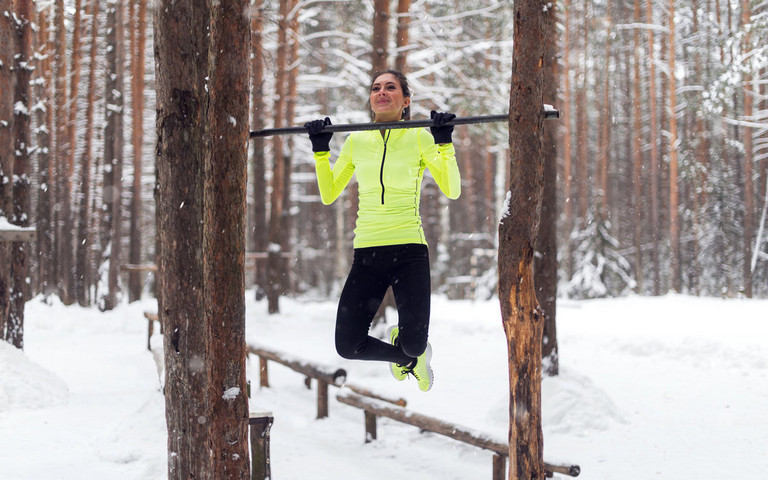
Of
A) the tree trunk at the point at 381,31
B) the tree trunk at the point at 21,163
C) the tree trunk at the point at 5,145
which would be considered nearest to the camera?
the tree trunk at the point at 5,145

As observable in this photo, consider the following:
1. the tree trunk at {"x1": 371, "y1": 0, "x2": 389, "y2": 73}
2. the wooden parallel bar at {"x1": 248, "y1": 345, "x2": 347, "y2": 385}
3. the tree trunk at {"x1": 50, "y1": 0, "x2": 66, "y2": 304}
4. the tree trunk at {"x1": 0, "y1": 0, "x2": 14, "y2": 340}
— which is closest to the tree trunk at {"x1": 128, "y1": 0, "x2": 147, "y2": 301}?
the tree trunk at {"x1": 50, "y1": 0, "x2": 66, "y2": 304}

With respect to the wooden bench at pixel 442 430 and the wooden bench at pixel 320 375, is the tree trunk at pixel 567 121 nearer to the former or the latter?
the wooden bench at pixel 320 375

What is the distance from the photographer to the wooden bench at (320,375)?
7949mm

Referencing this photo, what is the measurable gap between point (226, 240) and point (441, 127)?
1.35m

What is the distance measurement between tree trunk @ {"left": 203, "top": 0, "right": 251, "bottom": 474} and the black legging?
622mm

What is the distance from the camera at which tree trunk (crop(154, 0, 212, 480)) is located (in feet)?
14.0

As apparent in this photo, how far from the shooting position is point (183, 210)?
4.28 meters

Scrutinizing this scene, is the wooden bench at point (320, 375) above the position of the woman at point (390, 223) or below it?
below

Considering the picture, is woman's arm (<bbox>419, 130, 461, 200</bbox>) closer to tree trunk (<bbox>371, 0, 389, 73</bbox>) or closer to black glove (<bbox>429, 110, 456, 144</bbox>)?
black glove (<bbox>429, 110, 456, 144</bbox>)

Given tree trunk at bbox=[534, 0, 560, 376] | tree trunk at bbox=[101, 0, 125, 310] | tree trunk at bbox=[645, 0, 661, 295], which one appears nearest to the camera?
tree trunk at bbox=[534, 0, 560, 376]

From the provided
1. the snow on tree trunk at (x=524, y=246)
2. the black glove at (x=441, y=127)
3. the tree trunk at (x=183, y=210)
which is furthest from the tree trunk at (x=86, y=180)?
the snow on tree trunk at (x=524, y=246)

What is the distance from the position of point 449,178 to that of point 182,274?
175cm

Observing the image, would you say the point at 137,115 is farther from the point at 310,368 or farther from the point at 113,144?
the point at 310,368

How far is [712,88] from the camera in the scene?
49.0ft
